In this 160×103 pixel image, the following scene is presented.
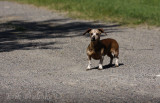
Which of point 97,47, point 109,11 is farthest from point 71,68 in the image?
point 109,11

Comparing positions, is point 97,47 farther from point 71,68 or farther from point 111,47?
point 71,68

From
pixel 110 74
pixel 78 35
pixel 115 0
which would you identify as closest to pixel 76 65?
pixel 110 74

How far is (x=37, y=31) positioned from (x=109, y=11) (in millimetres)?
6387

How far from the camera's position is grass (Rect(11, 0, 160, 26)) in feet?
77.2

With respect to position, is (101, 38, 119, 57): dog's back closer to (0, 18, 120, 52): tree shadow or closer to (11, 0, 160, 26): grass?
(0, 18, 120, 52): tree shadow

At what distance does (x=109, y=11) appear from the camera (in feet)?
87.1

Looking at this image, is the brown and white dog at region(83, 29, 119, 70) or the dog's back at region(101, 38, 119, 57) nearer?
the brown and white dog at region(83, 29, 119, 70)

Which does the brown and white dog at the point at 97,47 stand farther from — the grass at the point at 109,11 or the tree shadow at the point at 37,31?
the grass at the point at 109,11

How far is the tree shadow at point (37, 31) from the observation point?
1665 cm

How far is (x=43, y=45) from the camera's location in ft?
54.1

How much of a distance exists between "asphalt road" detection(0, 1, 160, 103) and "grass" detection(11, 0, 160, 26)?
168cm

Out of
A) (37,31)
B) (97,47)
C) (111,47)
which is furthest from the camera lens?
(37,31)

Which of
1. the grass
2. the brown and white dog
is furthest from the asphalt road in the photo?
the grass

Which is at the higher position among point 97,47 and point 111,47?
point 97,47
